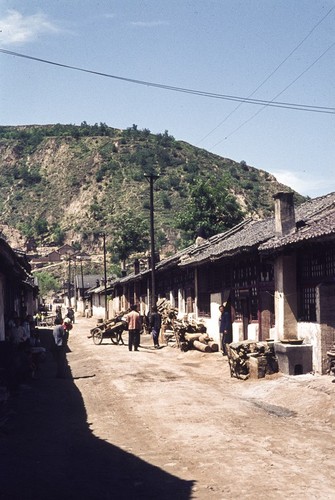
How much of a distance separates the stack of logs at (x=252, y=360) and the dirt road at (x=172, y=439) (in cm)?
42

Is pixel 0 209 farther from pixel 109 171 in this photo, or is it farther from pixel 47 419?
pixel 47 419

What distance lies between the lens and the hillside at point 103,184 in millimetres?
131500

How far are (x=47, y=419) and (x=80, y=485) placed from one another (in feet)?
14.8

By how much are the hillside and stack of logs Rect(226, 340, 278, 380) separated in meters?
98.4

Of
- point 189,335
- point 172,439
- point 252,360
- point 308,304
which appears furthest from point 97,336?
point 172,439

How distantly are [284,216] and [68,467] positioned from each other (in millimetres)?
11541

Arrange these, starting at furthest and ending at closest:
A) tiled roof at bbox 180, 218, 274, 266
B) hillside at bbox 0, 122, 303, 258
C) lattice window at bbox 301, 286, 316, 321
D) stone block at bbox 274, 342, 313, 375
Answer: hillside at bbox 0, 122, 303, 258, tiled roof at bbox 180, 218, 274, 266, lattice window at bbox 301, 286, 316, 321, stone block at bbox 274, 342, 313, 375

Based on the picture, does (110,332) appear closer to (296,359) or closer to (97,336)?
(97,336)

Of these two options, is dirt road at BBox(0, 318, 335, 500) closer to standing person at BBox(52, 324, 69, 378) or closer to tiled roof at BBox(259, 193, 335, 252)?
standing person at BBox(52, 324, 69, 378)

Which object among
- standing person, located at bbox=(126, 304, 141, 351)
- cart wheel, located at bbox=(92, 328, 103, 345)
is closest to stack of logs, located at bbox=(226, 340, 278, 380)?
standing person, located at bbox=(126, 304, 141, 351)

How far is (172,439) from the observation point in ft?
29.7

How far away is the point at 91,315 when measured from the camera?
7144cm

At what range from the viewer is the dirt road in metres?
6.64

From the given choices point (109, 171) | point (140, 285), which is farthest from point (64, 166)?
point (140, 285)
